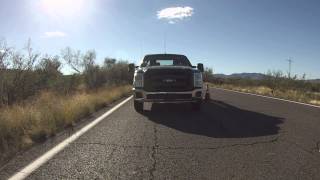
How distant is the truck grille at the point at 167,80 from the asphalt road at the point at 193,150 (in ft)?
5.31

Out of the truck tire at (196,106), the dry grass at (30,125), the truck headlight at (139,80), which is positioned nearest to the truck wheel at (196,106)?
the truck tire at (196,106)

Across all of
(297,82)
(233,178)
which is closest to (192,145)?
(233,178)

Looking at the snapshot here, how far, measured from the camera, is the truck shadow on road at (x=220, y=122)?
9.14 metres

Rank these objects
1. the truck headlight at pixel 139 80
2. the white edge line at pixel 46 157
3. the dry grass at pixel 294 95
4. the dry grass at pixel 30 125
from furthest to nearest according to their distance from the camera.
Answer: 1. the dry grass at pixel 294 95
2. the truck headlight at pixel 139 80
3. the dry grass at pixel 30 125
4. the white edge line at pixel 46 157

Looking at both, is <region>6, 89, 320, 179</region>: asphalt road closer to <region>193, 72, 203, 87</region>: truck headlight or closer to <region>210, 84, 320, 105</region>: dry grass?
<region>193, 72, 203, 87</region>: truck headlight

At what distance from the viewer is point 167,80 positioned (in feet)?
42.8

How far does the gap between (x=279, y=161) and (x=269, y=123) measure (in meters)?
4.37

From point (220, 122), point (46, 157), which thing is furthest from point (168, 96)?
point (46, 157)

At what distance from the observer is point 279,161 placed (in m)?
6.37

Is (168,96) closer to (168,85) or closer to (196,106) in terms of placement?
(168,85)

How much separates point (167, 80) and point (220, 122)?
269cm

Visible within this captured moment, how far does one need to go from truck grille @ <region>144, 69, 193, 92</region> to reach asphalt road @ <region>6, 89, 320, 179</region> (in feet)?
5.31

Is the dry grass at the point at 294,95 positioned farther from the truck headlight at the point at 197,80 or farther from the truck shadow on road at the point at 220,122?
the truck shadow on road at the point at 220,122

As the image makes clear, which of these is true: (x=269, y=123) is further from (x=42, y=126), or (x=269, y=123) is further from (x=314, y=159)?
(x=42, y=126)
